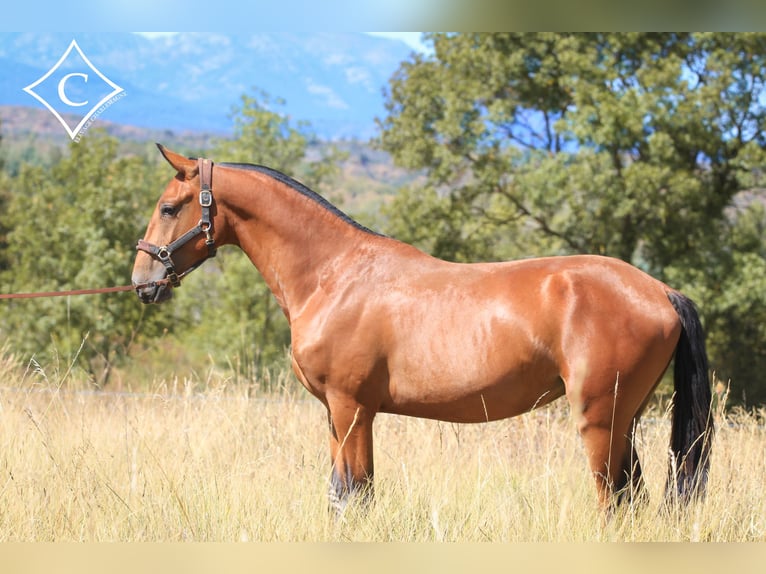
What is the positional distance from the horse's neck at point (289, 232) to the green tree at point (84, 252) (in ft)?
32.7

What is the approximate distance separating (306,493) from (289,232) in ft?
4.63

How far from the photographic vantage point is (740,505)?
12.9 feet

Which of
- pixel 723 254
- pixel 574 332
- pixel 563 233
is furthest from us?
pixel 563 233

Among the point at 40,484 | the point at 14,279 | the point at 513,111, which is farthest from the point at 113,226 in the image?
the point at 40,484

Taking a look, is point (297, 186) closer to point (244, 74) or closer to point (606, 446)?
point (606, 446)

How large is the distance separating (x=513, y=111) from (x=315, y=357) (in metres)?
11.4

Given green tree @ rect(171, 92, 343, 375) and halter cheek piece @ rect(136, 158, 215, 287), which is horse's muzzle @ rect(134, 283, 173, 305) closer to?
halter cheek piece @ rect(136, 158, 215, 287)

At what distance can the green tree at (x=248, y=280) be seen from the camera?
48.5 feet

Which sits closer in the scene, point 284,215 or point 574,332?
point 574,332

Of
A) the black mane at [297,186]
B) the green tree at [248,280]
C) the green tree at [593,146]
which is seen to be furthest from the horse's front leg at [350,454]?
the green tree at [248,280]

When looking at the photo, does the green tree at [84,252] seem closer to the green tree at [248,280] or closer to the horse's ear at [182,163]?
the green tree at [248,280]

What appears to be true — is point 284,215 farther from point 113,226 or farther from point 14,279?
point 14,279

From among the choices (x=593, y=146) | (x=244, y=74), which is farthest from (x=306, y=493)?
(x=244, y=74)
